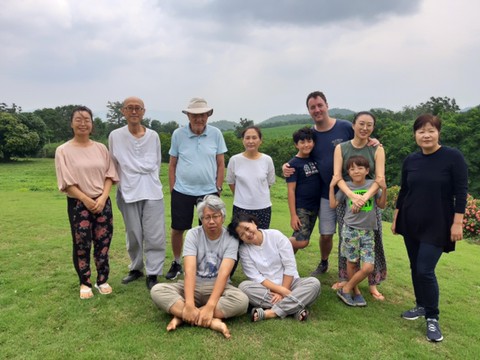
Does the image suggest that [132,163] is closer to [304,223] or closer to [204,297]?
[204,297]

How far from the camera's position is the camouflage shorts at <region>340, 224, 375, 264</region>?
406 cm

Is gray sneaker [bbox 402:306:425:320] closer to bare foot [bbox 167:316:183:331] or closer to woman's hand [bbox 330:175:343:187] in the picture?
woman's hand [bbox 330:175:343:187]

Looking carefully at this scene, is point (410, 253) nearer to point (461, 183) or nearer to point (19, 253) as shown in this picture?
point (461, 183)

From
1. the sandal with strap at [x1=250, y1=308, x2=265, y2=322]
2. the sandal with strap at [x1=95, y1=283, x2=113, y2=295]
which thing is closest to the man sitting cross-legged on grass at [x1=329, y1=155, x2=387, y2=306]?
the sandal with strap at [x1=250, y1=308, x2=265, y2=322]

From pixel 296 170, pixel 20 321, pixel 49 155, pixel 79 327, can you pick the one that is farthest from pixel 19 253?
pixel 49 155

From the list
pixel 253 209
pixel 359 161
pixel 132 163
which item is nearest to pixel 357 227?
pixel 359 161

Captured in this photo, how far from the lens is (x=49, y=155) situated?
41688mm

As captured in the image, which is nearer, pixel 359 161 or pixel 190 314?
pixel 190 314

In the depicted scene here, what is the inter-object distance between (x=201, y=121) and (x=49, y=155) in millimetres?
42961

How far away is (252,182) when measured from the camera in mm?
4395

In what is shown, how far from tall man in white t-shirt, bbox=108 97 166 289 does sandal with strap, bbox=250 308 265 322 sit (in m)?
1.46

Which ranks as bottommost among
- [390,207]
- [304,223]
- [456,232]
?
[390,207]

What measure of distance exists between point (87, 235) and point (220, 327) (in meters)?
1.88

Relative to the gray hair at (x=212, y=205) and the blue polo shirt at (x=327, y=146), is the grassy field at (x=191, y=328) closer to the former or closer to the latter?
the gray hair at (x=212, y=205)
